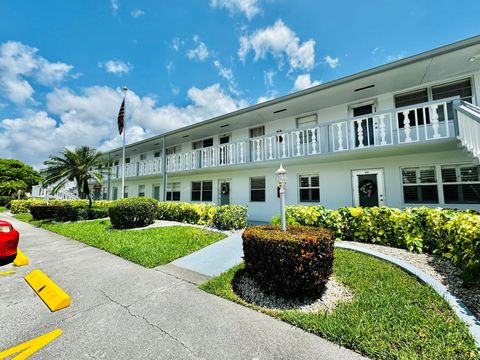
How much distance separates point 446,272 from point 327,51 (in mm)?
9323

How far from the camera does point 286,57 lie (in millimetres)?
11477

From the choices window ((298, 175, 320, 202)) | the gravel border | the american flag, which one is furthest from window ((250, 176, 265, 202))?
the american flag

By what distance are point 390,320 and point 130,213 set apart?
10231 mm

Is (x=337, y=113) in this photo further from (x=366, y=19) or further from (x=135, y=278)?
(x=135, y=278)

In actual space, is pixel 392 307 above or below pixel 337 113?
below

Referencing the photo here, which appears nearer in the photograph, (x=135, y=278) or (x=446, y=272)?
(x=446, y=272)

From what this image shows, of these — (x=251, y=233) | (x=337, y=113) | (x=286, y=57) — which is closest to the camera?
(x=251, y=233)

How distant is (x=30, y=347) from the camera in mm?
2523

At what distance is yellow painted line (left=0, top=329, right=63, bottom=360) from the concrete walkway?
2.70 m

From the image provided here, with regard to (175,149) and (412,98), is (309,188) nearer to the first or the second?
(412,98)

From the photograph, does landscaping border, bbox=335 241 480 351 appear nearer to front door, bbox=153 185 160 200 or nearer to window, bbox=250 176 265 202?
window, bbox=250 176 265 202

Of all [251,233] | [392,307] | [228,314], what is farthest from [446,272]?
[228,314]

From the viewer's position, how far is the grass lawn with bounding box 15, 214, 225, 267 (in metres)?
5.93

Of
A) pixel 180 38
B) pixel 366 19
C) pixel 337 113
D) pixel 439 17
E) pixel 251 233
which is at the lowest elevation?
pixel 251 233
